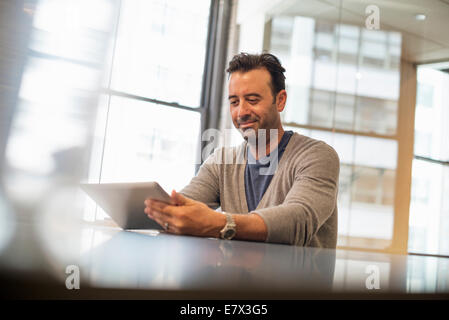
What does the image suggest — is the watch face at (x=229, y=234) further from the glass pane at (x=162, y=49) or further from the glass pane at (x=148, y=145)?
the glass pane at (x=162, y=49)

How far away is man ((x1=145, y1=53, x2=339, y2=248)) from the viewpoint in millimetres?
989

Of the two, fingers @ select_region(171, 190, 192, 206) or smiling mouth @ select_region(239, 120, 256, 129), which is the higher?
smiling mouth @ select_region(239, 120, 256, 129)

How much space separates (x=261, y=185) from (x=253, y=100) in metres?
0.34

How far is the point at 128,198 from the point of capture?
1.01 metres

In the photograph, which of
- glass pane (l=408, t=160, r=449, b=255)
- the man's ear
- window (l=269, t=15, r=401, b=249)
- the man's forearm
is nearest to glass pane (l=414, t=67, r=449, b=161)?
glass pane (l=408, t=160, r=449, b=255)

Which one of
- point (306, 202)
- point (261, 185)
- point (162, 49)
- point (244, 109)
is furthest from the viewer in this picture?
point (162, 49)

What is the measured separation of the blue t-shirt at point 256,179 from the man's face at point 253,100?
118 millimetres

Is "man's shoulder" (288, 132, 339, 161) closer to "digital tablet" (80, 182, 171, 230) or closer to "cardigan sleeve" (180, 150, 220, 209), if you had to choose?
"cardigan sleeve" (180, 150, 220, 209)

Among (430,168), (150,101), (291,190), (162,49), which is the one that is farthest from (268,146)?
(430,168)

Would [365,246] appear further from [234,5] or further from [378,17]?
[234,5]

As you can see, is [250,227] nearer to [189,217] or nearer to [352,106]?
[189,217]

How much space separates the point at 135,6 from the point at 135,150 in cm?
121

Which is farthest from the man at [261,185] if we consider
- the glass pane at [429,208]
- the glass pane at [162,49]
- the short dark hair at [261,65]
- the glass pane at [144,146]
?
the glass pane at [429,208]

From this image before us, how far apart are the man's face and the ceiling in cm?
229
